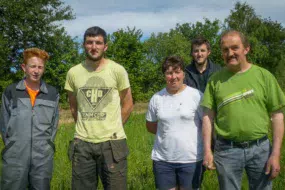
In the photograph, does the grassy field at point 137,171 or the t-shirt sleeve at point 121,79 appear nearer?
the t-shirt sleeve at point 121,79

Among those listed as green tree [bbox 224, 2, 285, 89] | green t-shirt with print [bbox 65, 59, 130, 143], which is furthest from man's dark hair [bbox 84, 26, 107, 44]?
green tree [bbox 224, 2, 285, 89]

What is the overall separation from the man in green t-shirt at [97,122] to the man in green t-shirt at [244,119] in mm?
965

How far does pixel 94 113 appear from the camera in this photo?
12.9ft

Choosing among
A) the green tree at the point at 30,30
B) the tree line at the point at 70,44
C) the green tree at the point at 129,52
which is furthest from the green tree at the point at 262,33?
the green tree at the point at 30,30

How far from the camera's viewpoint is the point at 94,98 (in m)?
3.96

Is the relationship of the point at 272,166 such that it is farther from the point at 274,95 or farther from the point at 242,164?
the point at 274,95

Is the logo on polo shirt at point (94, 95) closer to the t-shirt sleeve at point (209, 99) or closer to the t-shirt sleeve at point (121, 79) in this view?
the t-shirt sleeve at point (121, 79)

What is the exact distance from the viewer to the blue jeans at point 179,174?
3.74 meters

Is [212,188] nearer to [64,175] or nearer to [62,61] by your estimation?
[64,175]

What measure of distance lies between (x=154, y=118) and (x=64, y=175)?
281 cm

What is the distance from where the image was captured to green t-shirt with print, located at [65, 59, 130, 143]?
3.93 m

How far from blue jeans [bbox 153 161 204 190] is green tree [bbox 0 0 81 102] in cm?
2540

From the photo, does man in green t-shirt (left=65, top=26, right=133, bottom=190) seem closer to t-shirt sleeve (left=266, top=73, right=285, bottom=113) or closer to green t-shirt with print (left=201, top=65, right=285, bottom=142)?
green t-shirt with print (left=201, top=65, right=285, bottom=142)

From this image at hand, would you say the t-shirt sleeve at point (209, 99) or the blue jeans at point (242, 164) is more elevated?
the t-shirt sleeve at point (209, 99)
